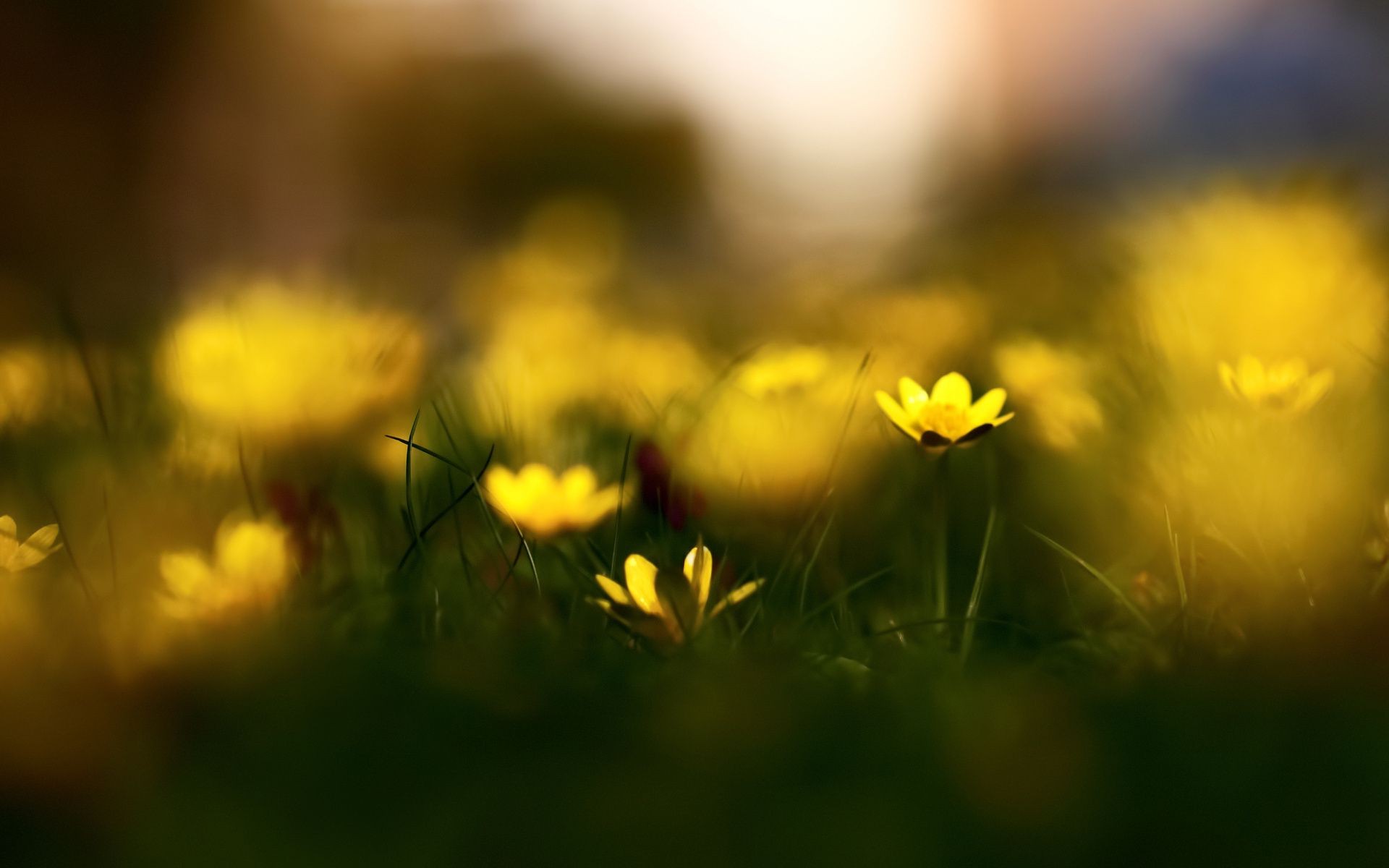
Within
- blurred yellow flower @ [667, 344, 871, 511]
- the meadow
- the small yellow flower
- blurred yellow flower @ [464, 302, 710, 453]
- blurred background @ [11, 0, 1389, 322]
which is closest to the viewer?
the meadow

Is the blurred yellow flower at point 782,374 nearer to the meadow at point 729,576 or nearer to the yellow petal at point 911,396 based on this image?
the meadow at point 729,576

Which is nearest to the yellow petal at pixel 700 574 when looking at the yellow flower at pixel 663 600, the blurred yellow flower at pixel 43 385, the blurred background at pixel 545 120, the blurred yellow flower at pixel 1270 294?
the yellow flower at pixel 663 600

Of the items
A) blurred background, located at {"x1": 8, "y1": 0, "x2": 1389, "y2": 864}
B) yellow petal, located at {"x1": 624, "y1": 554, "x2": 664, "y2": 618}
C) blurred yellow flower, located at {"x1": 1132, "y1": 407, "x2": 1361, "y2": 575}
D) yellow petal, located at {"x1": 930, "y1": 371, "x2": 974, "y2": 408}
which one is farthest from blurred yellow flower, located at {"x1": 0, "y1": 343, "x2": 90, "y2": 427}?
blurred yellow flower, located at {"x1": 1132, "y1": 407, "x2": 1361, "y2": 575}

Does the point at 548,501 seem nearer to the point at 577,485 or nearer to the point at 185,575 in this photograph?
the point at 577,485

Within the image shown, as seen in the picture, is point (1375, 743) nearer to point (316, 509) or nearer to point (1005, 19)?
point (316, 509)

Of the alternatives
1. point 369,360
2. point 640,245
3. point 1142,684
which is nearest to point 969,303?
point 369,360

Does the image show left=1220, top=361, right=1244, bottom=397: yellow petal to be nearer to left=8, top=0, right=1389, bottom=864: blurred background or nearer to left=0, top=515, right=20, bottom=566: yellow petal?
left=8, top=0, right=1389, bottom=864: blurred background

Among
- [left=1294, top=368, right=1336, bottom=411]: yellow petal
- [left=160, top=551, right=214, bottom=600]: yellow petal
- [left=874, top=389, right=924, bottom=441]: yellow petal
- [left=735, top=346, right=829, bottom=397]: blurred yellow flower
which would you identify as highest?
[left=735, top=346, right=829, bottom=397]: blurred yellow flower
